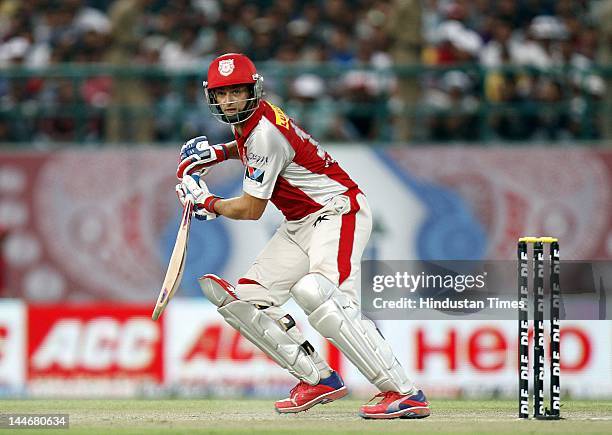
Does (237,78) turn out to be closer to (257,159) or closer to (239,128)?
(239,128)

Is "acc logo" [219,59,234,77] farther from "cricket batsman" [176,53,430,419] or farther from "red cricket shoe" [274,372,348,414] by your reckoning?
"red cricket shoe" [274,372,348,414]

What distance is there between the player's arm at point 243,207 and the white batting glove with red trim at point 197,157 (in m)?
0.37

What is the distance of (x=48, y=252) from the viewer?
519 inches

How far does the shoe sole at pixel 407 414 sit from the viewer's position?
23.2 feet

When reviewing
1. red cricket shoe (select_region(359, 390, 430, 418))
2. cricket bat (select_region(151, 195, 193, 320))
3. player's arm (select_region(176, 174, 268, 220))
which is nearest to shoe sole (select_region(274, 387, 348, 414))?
red cricket shoe (select_region(359, 390, 430, 418))

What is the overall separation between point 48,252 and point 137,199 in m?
1.04

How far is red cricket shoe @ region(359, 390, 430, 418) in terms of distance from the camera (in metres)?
7.07

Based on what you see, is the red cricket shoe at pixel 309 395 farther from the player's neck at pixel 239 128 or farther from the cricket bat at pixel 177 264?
the player's neck at pixel 239 128

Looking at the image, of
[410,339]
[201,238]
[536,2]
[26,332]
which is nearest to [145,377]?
[26,332]

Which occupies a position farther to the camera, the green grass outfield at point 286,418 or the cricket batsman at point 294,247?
the cricket batsman at point 294,247

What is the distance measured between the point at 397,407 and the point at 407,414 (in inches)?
3.3

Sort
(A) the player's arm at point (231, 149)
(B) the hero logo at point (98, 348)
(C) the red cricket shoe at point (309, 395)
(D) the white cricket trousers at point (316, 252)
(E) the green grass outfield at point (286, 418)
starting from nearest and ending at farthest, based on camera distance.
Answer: (E) the green grass outfield at point (286, 418), (D) the white cricket trousers at point (316, 252), (C) the red cricket shoe at point (309, 395), (A) the player's arm at point (231, 149), (B) the hero logo at point (98, 348)

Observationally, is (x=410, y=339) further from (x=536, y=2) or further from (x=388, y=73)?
(x=536, y=2)

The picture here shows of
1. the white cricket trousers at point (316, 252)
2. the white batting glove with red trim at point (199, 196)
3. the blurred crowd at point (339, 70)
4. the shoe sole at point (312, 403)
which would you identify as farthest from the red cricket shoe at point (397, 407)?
the blurred crowd at point (339, 70)
